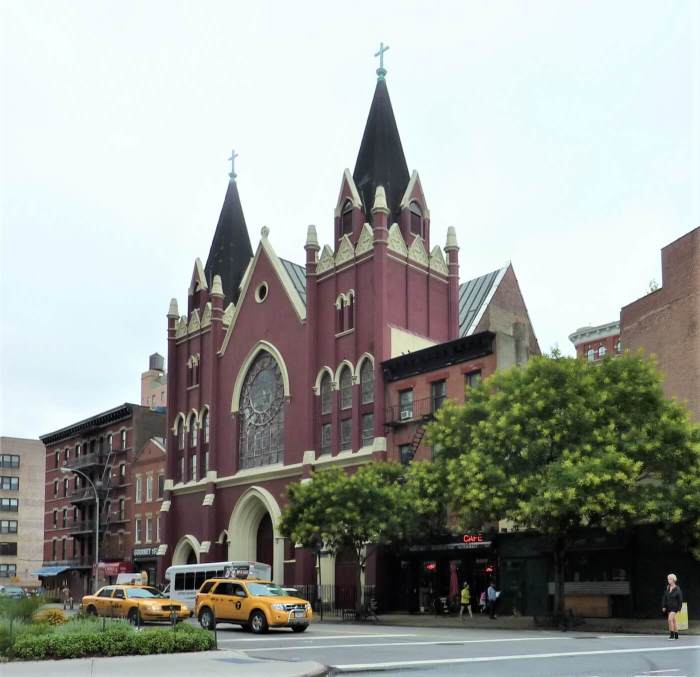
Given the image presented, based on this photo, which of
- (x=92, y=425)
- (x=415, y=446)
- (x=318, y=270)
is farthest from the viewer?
(x=92, y=425)

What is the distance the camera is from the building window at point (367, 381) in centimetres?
5034

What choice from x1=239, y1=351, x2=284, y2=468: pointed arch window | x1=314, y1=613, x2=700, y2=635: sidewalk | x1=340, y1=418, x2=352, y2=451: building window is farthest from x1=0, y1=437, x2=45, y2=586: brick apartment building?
x1=314, y1=613, x2=700, y2=635: sidewalk

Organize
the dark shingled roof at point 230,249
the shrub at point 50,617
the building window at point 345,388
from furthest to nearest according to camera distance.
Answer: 1. the dark shingled roof at point 230,249
2. the building window at point 345,388
3. the shrub at point 50,617

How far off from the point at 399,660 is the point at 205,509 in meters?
40.8

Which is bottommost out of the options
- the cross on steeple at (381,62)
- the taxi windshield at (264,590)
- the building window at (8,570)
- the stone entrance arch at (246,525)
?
the building window at (8,570)

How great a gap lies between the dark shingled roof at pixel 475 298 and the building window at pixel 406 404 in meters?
11.5

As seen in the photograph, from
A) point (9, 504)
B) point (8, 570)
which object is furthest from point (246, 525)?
point (9, 504)

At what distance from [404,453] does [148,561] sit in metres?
28.1

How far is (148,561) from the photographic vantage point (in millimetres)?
67812

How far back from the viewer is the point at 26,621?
2138 cm

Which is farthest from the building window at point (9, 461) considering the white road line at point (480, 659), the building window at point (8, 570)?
the white road line at point (480, 659)

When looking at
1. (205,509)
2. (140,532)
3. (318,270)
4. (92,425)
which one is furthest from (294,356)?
(92,425)

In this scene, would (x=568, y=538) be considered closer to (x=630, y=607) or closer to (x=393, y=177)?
(x=630, y=607)

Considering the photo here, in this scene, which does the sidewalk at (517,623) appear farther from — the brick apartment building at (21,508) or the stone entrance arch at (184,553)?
the brick apartment building at (21,508)
